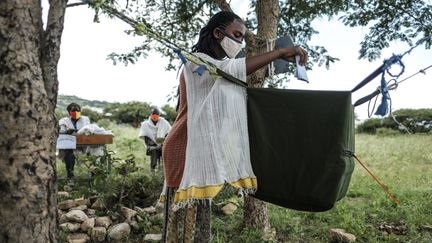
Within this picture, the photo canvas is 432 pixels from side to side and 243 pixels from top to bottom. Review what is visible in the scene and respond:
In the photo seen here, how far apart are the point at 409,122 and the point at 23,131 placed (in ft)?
46.5

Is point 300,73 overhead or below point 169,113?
below

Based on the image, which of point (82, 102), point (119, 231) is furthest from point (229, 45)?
point (82, 102)

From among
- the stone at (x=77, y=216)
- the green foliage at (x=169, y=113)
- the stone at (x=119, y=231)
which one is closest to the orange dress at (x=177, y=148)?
the stone at (x=119, y=231)

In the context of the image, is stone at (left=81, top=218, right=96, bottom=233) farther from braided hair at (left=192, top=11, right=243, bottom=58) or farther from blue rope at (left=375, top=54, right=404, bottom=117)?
blue rope at (left=375, top=54, right=404, bottom=117)

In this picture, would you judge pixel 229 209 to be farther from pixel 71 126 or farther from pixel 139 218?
pixel 71 126

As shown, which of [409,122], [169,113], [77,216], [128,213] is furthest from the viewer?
[169,113]

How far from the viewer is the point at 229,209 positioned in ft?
15.0

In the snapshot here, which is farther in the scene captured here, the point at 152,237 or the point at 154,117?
the point at 154,117

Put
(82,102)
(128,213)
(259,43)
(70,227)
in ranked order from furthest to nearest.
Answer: (82,102), (128,213), (70,227), (259,43)

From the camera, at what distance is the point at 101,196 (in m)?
4.56

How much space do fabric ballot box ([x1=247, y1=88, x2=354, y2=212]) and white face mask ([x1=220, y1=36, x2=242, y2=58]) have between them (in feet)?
0.70

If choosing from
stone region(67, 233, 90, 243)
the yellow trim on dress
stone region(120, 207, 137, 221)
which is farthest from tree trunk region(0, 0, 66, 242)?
stone region(120, 207, 137, 221)

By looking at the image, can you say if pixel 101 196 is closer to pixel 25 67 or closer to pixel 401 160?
pixel 25 67

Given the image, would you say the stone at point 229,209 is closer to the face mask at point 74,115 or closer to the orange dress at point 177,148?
the orange dress at point 177,148
